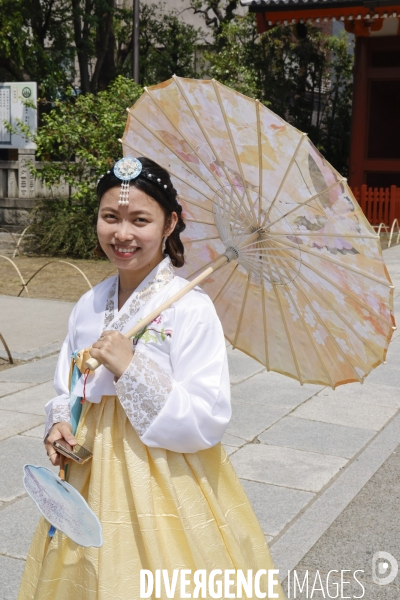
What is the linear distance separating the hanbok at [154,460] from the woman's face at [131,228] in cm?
8

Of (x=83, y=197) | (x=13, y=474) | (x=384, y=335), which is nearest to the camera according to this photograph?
(x=384, y=335)

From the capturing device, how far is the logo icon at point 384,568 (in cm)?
310

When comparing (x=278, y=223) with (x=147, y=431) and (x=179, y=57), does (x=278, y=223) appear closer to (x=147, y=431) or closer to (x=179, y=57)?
(x=147, y=431)

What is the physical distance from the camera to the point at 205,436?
1963 mm

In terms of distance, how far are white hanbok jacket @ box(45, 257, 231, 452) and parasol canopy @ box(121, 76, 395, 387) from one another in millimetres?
372

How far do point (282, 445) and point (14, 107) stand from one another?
434 inches

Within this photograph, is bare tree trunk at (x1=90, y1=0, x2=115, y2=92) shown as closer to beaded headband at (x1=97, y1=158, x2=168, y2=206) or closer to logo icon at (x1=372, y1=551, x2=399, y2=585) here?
logo icon at (x1=372, y1=551, x2=399, y2=585)

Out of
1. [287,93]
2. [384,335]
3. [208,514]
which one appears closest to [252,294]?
[384,335]

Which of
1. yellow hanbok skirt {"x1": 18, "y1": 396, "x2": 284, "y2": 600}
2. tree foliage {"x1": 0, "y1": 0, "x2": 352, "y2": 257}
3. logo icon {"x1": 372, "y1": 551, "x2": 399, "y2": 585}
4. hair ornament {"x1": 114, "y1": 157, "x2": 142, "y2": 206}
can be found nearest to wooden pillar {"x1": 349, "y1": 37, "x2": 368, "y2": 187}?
tree foliage {"x1": 0, "y1": 0, "x2": 352, "y2": 257}

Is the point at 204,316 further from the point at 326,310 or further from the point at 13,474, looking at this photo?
the point at 13,474

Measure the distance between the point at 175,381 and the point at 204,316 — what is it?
189mm

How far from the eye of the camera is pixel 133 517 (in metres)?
1.96

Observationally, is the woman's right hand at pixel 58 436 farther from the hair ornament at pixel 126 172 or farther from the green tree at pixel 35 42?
the green tree at pixel 35 42

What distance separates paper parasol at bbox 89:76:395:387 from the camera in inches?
89.8
